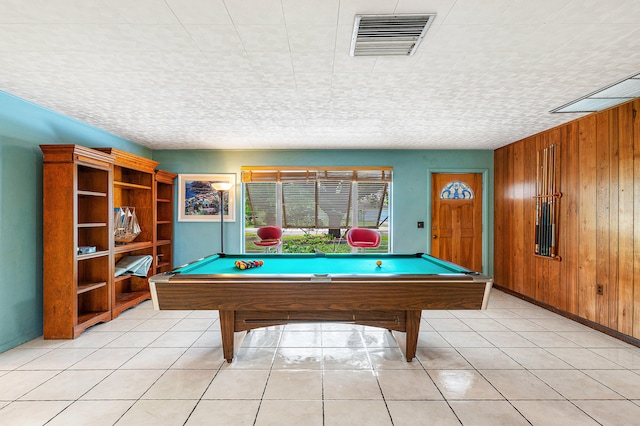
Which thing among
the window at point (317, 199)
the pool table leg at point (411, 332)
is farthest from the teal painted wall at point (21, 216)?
the pool table leg at point (411, 332)

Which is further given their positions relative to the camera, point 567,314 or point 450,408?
point 567,314

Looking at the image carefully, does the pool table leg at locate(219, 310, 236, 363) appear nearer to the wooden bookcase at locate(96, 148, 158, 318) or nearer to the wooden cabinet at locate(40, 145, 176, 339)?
the wooden cabinet at locate(40, 145, 176, 339)

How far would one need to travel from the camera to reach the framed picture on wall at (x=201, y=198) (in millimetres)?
5613

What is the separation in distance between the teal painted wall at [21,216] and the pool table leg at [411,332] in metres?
3.70

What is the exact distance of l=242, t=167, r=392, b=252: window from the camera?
568cm

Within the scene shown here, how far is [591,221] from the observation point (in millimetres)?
3635

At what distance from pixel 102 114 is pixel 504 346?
4966mm

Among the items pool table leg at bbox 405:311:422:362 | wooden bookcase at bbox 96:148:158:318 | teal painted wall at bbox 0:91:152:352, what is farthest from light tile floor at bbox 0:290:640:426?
wooden bookcase at bbox 96:148:158:318

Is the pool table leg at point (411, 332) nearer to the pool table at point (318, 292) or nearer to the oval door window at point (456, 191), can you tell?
the pool table at point (318, 292)

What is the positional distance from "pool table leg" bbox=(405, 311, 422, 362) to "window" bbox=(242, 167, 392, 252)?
3.18 m

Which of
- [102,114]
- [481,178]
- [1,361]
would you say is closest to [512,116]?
[481,178]

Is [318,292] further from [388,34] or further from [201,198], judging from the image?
[201,198]

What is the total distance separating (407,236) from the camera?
5.62 m

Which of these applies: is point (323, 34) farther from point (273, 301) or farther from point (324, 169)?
point (324, 169)
